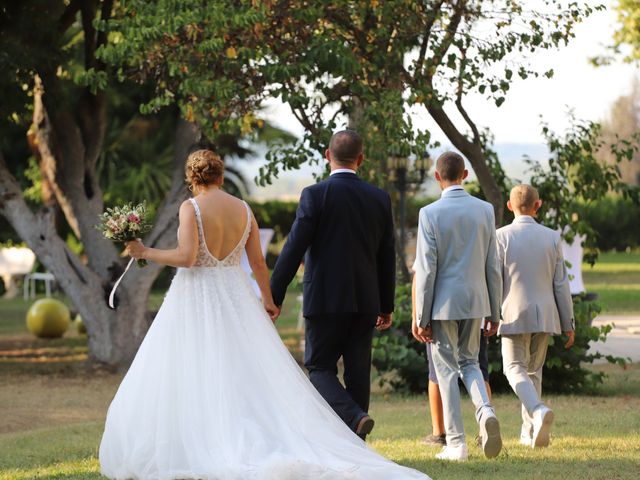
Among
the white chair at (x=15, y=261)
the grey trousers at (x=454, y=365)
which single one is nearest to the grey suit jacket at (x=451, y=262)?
the grey trousers at (x=454, y=365)

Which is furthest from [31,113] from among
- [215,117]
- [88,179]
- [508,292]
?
[508,292]

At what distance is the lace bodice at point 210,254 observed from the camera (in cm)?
701

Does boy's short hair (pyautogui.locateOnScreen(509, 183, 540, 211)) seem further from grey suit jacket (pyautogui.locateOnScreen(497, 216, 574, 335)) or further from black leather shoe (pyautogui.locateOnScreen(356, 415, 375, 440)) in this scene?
black leather shoe (pyautogui.locateOnScreen(356, 415, 375, 440))

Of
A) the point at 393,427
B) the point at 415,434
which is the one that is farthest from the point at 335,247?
the point at 393,427

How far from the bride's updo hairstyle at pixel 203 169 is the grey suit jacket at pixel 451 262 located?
4.11 ft

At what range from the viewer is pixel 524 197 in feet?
26.6

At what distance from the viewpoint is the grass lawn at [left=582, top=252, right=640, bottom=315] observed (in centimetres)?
2531

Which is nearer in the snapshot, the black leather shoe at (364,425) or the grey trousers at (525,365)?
the black leather shoe at (364,425)

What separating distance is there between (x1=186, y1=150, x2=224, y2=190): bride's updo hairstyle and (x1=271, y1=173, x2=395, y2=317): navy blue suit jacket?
540 mm

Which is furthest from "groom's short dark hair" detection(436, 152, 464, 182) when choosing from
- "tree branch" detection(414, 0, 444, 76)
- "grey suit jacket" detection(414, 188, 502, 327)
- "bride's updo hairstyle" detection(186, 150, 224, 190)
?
"tree branch" detection(414, 0, 444, 76)

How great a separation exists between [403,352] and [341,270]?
498cm

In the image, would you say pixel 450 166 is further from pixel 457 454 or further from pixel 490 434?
pixel 457 454

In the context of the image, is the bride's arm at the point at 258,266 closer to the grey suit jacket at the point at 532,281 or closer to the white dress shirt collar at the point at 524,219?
the grey suit jacket at the point at 532,281

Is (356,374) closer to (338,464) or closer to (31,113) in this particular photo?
(338,464)
